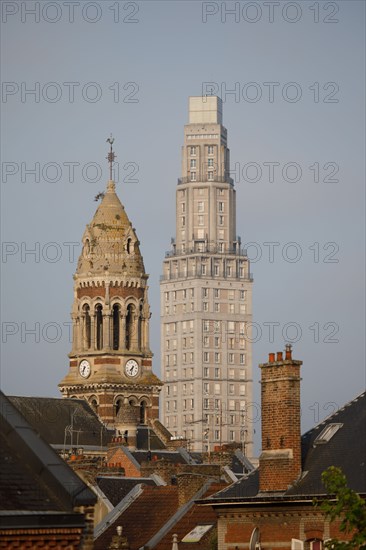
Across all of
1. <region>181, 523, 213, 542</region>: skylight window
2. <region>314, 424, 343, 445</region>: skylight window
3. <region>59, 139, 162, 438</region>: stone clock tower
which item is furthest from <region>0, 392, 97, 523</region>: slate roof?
<region>59, 139, 162, 438</region>: stone clock tower

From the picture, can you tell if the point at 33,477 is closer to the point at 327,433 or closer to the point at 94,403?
the point at 327,433

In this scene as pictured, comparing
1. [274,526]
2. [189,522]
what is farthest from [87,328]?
[274,526]

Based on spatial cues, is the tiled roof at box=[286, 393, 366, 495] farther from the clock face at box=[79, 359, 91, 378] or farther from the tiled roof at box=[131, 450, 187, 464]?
the clock face at box=[79, 359, 91, 378]

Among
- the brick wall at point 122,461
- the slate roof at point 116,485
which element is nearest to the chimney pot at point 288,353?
the slate roof at point 116,485

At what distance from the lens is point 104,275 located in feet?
497

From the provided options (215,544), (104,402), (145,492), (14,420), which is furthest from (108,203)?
(14,420)

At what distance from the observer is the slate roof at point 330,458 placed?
4334cm

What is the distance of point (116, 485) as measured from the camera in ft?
230

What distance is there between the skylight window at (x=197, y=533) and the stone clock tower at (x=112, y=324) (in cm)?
9305

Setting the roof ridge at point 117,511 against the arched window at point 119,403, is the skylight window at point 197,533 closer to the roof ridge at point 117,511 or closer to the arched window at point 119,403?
the roof ridge at point 117,511

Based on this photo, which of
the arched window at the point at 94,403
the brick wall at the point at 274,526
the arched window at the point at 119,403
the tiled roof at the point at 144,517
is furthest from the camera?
the arched window at the point at 119,403

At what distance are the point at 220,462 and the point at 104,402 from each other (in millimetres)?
50427

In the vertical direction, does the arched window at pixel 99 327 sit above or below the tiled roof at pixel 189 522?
above

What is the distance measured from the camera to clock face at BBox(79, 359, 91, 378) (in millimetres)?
151500
